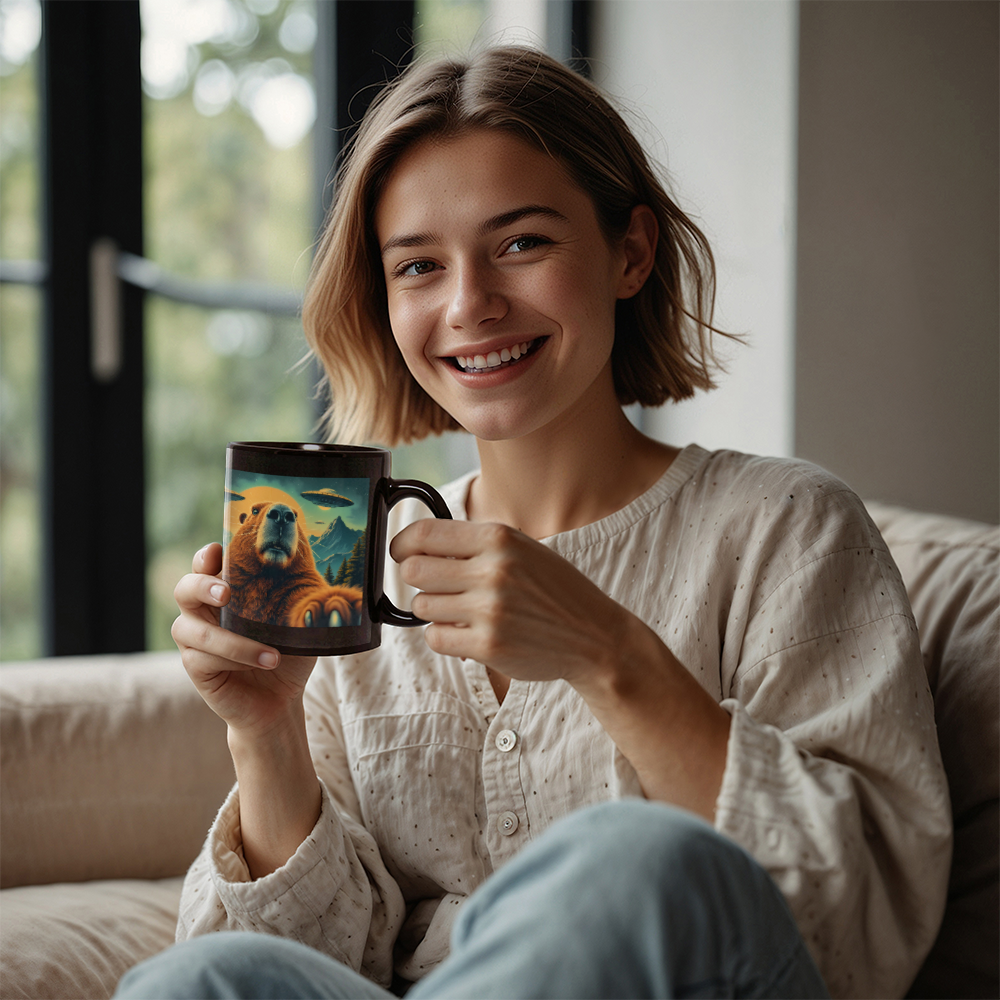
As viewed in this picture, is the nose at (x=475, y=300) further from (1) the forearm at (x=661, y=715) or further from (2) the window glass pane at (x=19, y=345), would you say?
(2) the window glass pane at (x=19, y=345)

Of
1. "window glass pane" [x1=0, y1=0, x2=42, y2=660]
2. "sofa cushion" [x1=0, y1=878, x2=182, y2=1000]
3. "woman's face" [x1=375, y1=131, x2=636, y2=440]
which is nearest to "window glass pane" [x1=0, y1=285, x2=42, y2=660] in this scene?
"window glass pane" [x1=0, y1=0, x2=42, y2=660]

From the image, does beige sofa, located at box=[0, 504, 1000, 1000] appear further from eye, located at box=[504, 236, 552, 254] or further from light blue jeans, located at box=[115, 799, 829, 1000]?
eye, located at box=[504, 236, 552, 254]

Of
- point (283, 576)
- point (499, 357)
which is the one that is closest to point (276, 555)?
point (283, 576)

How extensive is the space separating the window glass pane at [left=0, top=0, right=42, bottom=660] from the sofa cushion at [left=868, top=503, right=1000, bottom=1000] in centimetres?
167

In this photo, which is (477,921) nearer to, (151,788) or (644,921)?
(644,921)

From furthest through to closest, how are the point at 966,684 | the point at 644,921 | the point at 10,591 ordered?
the point at 10,591
the point at 966,684
the point at 644,921

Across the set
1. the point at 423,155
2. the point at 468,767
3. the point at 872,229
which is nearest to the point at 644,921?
the point at 468,767

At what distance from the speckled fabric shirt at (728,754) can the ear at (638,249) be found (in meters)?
0.20

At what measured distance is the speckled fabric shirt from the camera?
2.65ft

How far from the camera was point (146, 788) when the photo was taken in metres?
1.35

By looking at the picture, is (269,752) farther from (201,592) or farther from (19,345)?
(19,345)

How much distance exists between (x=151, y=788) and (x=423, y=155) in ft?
2.90

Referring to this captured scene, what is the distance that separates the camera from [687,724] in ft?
2.69

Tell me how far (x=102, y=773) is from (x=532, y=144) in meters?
0.95
